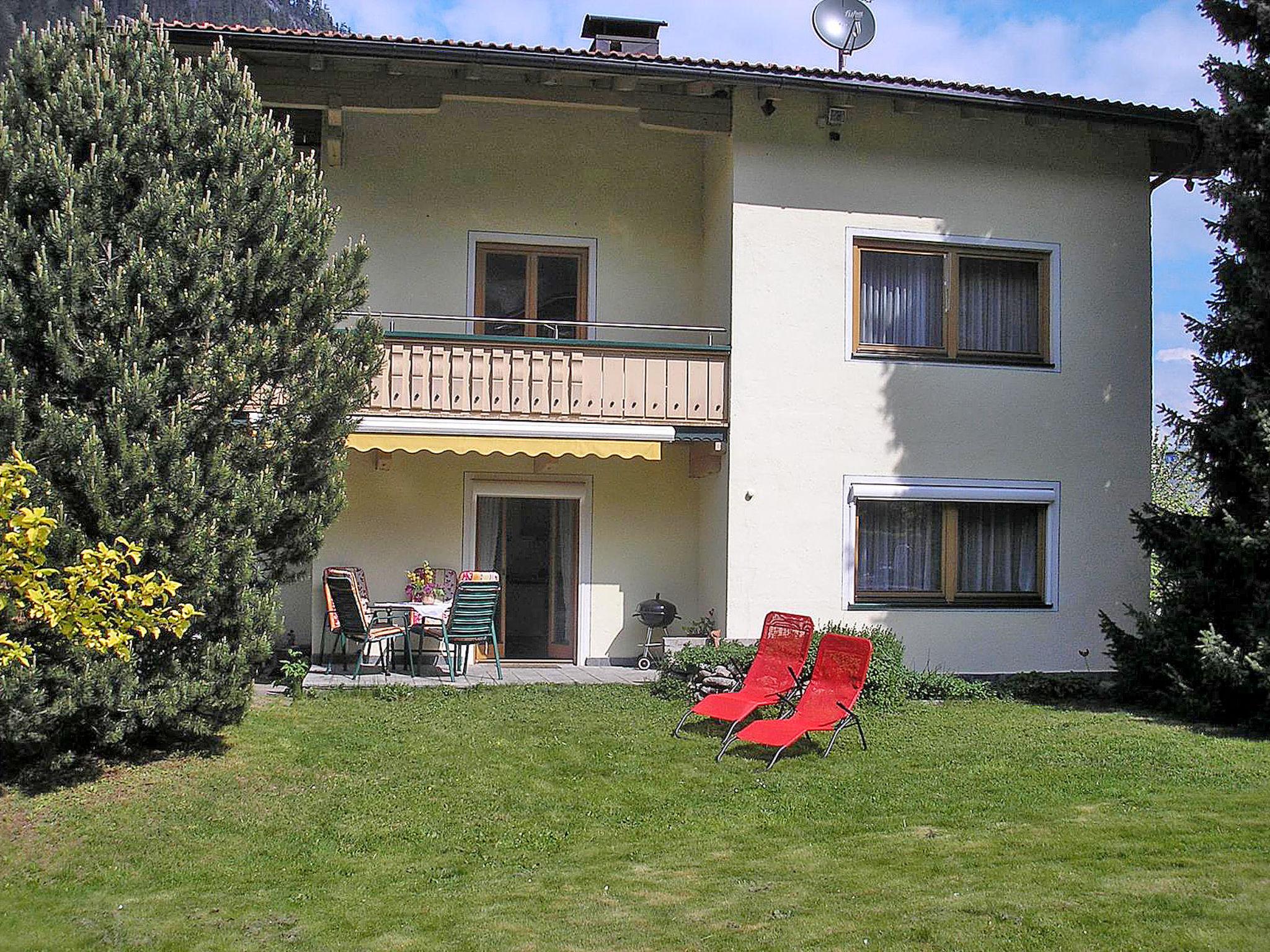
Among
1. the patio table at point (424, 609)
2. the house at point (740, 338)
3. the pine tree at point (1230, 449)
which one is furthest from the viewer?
the house at point (740, 338)

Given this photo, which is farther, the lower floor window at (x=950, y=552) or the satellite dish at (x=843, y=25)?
the satellite dish at (x=843, y=25)

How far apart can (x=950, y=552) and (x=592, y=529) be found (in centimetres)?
517

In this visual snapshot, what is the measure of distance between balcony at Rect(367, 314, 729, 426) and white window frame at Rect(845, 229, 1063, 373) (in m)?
2.00

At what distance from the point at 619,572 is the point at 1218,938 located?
1198 cm

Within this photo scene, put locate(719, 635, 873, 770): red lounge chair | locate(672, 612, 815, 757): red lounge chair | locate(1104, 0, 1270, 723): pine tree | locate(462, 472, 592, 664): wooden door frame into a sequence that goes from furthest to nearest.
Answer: locate(462, 472, 592, 664): wooden door frame, locate(1104, 0, 1270, 723): pine tree, locate(672, 612, 815, 757): red lounge chair, locate(719, 635, 873, 770): red lounge chair

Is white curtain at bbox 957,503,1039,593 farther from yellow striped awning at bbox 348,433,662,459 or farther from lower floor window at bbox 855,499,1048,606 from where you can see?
yellow striped awning at bbox 348,433,662,459

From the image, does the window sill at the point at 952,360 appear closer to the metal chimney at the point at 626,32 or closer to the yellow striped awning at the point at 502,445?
the yellow striped awning at the point at 502,445

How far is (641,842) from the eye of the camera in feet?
28.1

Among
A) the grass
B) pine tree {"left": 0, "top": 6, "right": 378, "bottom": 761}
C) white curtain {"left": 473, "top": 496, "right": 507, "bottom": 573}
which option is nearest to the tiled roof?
pine tree {"left": 0, "top": 6, "right": 378, "bottom": 761}

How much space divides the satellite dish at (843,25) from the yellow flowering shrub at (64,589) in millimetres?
13120

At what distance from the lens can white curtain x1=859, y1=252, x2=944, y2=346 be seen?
1647 centimetres

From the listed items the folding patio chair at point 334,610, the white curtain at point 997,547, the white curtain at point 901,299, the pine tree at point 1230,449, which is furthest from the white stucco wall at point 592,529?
the pine tree at point 1230,449

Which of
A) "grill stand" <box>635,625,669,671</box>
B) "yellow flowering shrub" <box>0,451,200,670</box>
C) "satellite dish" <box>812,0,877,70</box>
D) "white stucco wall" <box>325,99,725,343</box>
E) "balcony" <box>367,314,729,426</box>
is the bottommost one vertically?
"grill stand" <box>635,625,669,671</box>

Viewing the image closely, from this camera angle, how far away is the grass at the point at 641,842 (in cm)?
665
